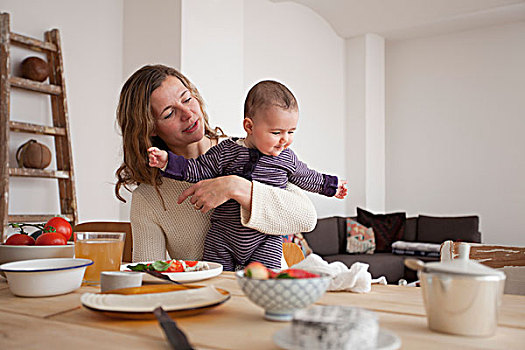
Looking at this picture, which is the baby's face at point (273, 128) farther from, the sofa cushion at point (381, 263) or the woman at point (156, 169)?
the sofa cushion at point (381, 263)

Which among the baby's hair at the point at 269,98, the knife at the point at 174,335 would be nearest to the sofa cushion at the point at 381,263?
the baby's hair at the point at 269,98

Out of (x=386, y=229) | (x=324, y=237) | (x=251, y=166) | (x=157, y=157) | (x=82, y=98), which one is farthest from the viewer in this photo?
(x=386, y=229)

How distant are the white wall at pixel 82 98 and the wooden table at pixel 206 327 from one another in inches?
112

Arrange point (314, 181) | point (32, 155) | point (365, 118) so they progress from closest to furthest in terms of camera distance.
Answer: point (314, 181), point (32, 155), point (365, 118)

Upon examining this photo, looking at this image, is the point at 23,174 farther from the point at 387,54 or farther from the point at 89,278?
the point at 387,54

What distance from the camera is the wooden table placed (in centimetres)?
66

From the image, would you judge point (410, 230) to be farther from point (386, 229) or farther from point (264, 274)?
point (264, 274)

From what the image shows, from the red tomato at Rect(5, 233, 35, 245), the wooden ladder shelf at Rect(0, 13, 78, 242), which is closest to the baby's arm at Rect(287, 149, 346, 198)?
the red tomato at Rect(5, 233, 35, 245)

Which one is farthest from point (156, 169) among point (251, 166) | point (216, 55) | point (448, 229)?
point (448, 229)

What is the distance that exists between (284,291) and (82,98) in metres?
3.60

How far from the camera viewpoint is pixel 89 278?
3.97 ft

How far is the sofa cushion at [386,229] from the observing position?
19.2 feet

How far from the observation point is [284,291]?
697mm

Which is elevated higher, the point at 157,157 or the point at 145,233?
the point at 157,157
